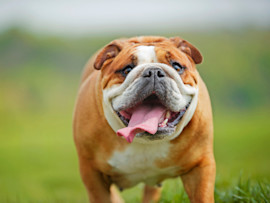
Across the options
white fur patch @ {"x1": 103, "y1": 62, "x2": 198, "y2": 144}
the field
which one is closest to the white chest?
white fur patch @ {"x1": 103, "y1": 62, "x2": 198, "y2": 144}

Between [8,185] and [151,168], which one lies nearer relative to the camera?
[151,168]

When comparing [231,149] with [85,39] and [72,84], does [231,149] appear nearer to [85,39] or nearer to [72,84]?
[72,84]

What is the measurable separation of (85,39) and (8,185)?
63.2 ft

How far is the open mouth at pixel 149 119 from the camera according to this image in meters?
3.08

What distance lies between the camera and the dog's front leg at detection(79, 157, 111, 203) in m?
3.88

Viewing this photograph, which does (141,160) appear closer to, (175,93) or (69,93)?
(175,93)

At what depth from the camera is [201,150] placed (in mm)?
3660

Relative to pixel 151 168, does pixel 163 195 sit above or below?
below

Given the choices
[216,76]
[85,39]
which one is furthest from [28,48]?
[216,76]


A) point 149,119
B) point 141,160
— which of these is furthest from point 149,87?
point 141,160

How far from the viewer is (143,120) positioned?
319 centimetres

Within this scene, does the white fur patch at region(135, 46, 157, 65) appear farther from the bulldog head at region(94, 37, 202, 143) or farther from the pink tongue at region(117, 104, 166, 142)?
the pink tongue at region(117, 104, 166, 142)

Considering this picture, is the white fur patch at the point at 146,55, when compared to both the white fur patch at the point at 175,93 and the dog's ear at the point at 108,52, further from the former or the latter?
the dog's ear at the point at 108,52

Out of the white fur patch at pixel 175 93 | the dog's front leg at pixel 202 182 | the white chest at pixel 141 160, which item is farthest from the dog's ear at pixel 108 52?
the dog's front leg at pixel 202 182
